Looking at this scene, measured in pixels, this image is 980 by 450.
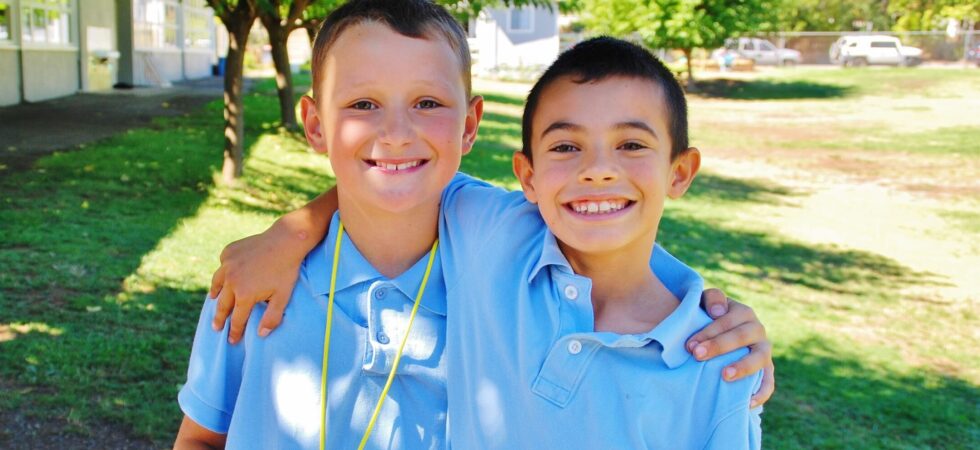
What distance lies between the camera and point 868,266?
362 inches

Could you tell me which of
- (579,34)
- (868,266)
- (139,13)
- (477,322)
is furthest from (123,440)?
(579,34)

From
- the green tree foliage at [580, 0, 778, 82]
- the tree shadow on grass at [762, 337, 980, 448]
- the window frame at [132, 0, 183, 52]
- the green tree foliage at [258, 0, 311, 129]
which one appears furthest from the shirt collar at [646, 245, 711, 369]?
the green tree foliage at [580, 0, 778, 82]

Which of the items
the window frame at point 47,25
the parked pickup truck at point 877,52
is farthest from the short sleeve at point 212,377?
the parked pickup truck at point 877,52

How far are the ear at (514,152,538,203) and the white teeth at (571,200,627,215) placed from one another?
130 millimetres

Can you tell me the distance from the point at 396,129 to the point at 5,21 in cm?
1543

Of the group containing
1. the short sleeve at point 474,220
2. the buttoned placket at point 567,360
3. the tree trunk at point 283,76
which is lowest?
the buttoned placket at point 567,360

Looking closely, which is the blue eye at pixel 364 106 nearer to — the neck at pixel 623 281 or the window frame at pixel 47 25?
the neck at pixel 623 281

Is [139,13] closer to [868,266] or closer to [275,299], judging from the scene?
[868,266]

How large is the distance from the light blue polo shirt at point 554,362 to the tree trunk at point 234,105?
7795 millimetres

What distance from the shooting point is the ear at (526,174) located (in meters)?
1.93

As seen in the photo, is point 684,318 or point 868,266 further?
point 868,266

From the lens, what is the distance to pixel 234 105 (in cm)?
947

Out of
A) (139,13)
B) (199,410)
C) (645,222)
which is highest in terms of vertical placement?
(139,13)

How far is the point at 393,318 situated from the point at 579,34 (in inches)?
1936
